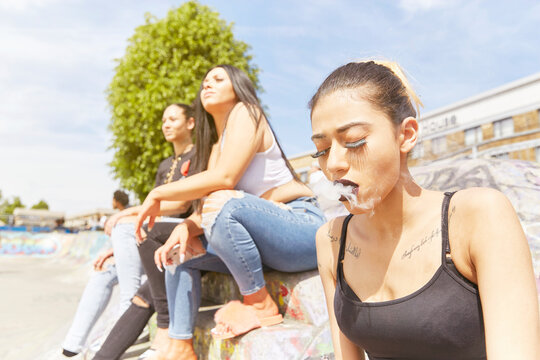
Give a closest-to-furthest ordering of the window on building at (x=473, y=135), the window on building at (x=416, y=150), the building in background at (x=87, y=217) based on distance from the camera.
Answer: the window on building at (x=416, y=150) → the window on building at (x=473, y=135) → the building in background at (x=87, y=217)

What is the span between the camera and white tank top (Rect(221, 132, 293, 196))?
266 centimetres

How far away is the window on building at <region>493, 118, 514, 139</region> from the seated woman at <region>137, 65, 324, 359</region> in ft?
89.5

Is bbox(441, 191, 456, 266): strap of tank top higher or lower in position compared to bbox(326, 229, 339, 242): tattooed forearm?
higher

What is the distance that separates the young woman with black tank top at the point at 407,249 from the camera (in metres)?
1.07

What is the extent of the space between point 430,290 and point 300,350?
52.6 inches

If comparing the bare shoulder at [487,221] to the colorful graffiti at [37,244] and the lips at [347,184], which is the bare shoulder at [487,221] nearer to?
the lips at [347,184]

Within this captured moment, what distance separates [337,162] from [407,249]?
14.0 inches

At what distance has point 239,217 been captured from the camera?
2.29 metres

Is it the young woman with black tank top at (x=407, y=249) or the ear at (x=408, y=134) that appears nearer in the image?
the young woman with black tank top at (x=407, y=249)

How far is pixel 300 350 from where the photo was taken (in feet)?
7.69

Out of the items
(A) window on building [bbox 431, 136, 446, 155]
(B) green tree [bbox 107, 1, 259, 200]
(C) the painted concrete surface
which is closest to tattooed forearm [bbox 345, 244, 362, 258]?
(C) the painted concrete surface

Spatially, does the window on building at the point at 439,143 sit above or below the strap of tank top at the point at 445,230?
above

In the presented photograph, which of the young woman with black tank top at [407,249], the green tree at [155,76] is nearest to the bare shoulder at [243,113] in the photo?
the young woman with black tank top at [407,249]

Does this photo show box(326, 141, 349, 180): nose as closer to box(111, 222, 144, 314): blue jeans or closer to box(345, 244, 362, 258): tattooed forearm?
box(345, 244, 362, 258): tattooed forearm
